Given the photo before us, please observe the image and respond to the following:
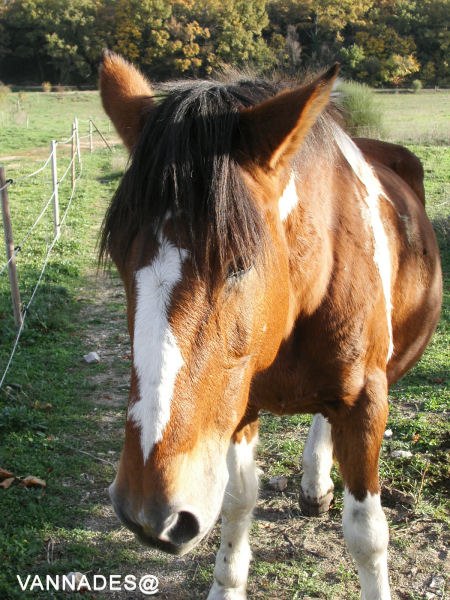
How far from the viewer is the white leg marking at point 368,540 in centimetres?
228

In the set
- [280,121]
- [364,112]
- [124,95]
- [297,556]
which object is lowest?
[297,556]

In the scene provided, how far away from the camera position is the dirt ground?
2594mm

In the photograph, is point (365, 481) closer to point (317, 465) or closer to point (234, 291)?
point (317, 465)

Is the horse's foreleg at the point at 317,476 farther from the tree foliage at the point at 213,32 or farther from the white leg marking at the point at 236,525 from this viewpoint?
the tree foliage at the point at 213,32

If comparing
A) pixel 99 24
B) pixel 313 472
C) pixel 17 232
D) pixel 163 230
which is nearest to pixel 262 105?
pixel 163 230

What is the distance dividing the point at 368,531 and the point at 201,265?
1.58m

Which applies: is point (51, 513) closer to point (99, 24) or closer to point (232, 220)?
point (232, 220)

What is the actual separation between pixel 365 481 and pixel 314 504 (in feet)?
3.09

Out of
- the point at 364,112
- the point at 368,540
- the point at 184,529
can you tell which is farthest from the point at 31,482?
the point at 364,112

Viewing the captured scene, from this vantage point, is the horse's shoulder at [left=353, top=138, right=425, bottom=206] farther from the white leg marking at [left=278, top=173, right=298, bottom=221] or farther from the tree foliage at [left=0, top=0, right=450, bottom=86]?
the tree foliage at [left=0, top=0, right=450, bottom=86]

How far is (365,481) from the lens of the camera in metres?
2.23

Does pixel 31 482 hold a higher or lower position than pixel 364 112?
lower

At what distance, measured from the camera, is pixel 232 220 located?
1.46 meters

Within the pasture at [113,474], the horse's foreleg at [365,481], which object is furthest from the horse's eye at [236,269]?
the pasture at [113,474]
